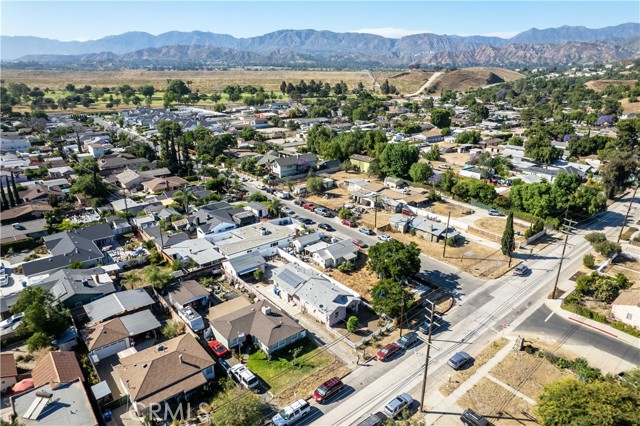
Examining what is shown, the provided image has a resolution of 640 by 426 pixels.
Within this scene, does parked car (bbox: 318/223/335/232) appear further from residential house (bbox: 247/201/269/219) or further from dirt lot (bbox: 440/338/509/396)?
dirt lot (bbox: 440/338/509/396)

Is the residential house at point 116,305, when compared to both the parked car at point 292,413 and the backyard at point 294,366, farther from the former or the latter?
the parked car at point 292,413

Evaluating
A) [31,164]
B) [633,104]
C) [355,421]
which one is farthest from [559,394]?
[633,104]

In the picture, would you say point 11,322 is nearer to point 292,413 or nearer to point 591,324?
point 292,413

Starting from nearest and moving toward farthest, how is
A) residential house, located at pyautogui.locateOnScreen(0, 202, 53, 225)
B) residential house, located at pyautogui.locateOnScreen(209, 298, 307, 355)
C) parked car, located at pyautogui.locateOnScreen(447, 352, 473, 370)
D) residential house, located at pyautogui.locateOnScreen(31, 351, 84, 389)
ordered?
residential house, located at pyautogui.locateOnScreen(31, 351, 84, 389) → parked car, located at pyautogui.locateOnScreen(447, 352, 473, 370) → residential house, located at pyautogui.locateOnScreen(209, 298, 307, 355) → residential house, located at pyautogui.locateOnScreen(0, 202, 53, 225)

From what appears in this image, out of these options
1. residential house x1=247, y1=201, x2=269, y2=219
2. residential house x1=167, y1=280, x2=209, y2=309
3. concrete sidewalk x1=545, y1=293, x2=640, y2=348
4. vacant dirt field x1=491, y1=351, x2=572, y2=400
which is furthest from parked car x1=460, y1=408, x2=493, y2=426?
residential house x1=247, y1=201, x2=269, y2=219

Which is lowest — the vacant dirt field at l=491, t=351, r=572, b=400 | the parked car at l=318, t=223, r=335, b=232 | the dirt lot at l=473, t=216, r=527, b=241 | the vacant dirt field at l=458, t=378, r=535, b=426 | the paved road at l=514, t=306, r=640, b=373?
the paved road at l=514, t=306, r=640, b=373

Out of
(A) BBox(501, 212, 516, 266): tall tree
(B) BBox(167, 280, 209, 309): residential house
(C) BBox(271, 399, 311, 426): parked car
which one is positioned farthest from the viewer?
(A) BBox(501, 212, 516, 266): tall tree
